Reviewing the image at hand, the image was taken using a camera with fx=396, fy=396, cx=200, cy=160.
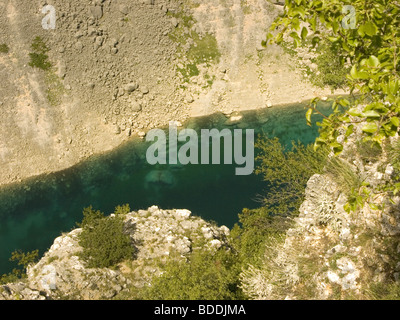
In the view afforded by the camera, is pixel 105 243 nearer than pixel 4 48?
Yes

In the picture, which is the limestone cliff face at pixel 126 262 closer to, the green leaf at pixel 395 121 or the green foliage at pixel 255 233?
the green foliage at pixel 255 233

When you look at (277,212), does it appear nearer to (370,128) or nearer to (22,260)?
(22,260)

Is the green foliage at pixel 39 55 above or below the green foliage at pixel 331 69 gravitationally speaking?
above

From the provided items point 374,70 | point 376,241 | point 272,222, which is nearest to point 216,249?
point 272,222

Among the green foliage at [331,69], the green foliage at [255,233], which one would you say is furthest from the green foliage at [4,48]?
the green foliage at [331,69]

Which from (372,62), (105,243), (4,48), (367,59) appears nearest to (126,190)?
(105,243)
